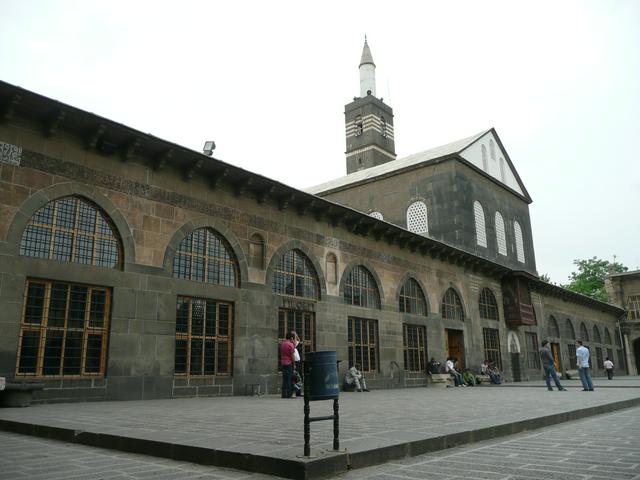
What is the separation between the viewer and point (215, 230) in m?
15.5

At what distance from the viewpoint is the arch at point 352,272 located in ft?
64.3

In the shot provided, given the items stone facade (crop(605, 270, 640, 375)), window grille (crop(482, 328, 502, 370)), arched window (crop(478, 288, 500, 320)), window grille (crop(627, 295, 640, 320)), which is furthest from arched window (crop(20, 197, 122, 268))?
window grille (crop(627, 295, 640, 320))

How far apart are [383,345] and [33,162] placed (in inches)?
553

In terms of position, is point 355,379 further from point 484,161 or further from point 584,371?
point 484,161

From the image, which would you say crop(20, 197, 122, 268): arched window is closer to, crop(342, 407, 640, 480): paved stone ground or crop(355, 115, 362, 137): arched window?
crop(342, 407, 640, 480): paved stone ground

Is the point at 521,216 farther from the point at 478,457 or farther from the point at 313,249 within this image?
the point at 478,457

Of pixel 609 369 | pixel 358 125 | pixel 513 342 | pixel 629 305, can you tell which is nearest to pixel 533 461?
pixel 513 342

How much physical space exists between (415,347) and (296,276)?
7.88 m

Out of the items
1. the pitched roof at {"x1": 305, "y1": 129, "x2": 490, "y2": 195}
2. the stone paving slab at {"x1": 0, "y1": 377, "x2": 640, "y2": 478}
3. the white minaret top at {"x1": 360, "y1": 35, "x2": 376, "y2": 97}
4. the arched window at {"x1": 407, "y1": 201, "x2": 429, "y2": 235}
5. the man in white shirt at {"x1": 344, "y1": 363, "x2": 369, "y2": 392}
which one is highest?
the white minaret top at {"x1": 360, "y1": 35, "x2": 376, "y2": 97}

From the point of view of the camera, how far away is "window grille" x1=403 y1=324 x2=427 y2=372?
22328 mm

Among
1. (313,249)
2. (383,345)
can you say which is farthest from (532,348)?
(313,249)

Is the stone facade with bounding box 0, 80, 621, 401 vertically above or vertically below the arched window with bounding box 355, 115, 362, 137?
below

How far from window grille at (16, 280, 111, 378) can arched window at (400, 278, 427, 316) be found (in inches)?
528

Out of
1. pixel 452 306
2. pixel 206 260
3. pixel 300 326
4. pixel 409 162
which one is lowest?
pixel 300 326
